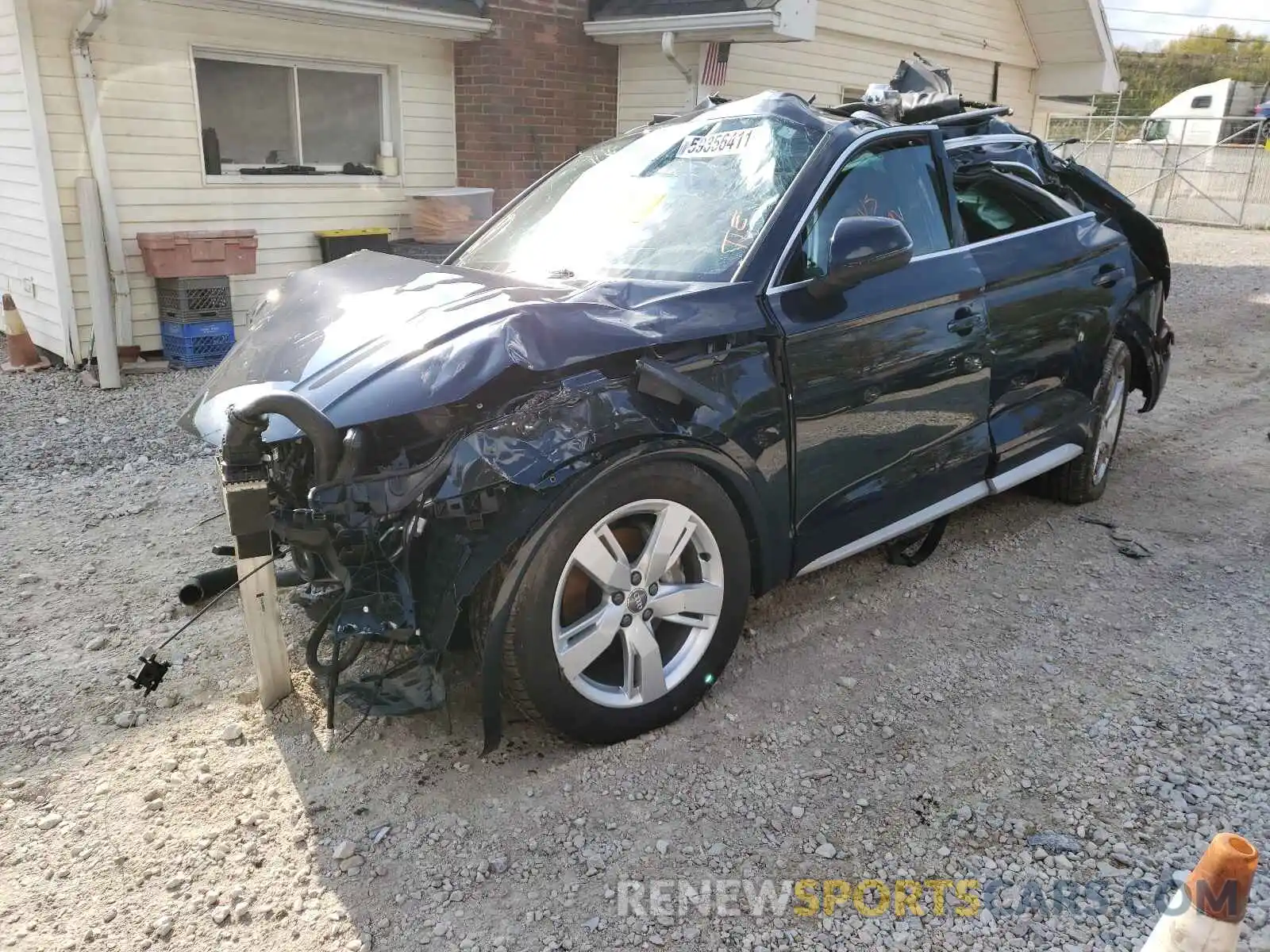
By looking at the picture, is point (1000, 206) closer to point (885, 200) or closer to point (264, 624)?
point (885, 200)

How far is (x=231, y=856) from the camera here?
2.62m

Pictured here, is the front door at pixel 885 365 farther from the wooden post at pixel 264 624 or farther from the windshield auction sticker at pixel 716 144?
the wooden post at pixel 264 624

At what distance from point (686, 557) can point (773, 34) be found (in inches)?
311

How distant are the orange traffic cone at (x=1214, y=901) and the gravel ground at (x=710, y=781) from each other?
1.44 feet

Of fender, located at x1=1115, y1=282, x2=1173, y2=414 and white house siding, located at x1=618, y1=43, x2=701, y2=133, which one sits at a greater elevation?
white house siding, located at x1=618, y1=43, x2=701, y2=133

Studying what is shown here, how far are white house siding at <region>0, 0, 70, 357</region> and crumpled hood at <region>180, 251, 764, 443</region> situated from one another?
5.44 metres

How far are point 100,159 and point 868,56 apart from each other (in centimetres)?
961

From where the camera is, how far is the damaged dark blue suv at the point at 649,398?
2.68 m

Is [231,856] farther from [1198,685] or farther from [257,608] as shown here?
[1198,685]

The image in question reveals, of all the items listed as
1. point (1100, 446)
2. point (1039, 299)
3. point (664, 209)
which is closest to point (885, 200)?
point (664, 209)

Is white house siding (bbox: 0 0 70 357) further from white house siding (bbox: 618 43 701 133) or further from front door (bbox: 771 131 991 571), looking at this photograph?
front door (bbox: 771 131 991 571)

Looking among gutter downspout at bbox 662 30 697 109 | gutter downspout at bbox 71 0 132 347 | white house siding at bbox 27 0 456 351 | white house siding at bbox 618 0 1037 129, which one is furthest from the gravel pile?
white house siding at bbox 618 0 1037 129

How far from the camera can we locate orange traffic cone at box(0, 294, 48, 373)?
8.27m

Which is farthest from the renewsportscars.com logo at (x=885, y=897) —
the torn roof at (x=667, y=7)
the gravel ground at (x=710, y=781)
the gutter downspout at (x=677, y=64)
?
the gutter downspout at (x=677, y=64)
